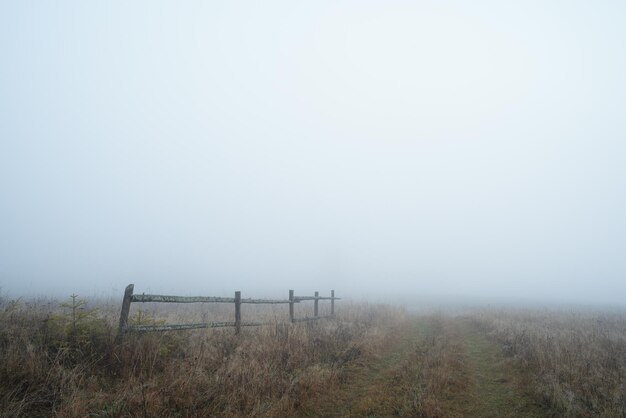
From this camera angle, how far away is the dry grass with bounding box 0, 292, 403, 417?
476 cm

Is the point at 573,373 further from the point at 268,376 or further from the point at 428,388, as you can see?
the point at 268,376

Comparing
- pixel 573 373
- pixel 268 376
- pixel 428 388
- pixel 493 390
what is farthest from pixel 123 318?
pixel 573 373

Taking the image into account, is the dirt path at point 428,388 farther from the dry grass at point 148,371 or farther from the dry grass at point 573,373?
the dry grass at point 148,371

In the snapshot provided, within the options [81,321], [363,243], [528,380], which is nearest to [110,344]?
[81,321]

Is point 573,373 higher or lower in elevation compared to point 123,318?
lower

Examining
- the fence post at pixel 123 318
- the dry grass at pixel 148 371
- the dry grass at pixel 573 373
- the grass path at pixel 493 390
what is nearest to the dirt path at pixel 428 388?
the grass path at pixel 493 390

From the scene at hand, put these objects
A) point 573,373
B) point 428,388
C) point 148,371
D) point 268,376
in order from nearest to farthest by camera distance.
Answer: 1. point 148,371
2. point 268,376
3. point 428,388
4. point 573,373

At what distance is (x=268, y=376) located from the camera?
22.1 feet

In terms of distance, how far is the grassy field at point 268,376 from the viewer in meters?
4.96

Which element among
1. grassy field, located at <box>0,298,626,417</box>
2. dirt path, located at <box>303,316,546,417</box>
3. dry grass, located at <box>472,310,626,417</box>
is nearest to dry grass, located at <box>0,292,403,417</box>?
grassy field, located at <box>0,298,626,417</box>

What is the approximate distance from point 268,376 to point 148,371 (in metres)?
2.50

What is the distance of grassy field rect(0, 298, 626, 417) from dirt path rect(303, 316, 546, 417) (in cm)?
3

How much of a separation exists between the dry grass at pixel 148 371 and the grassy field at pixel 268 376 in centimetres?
2

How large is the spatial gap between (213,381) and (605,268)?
695 ft
